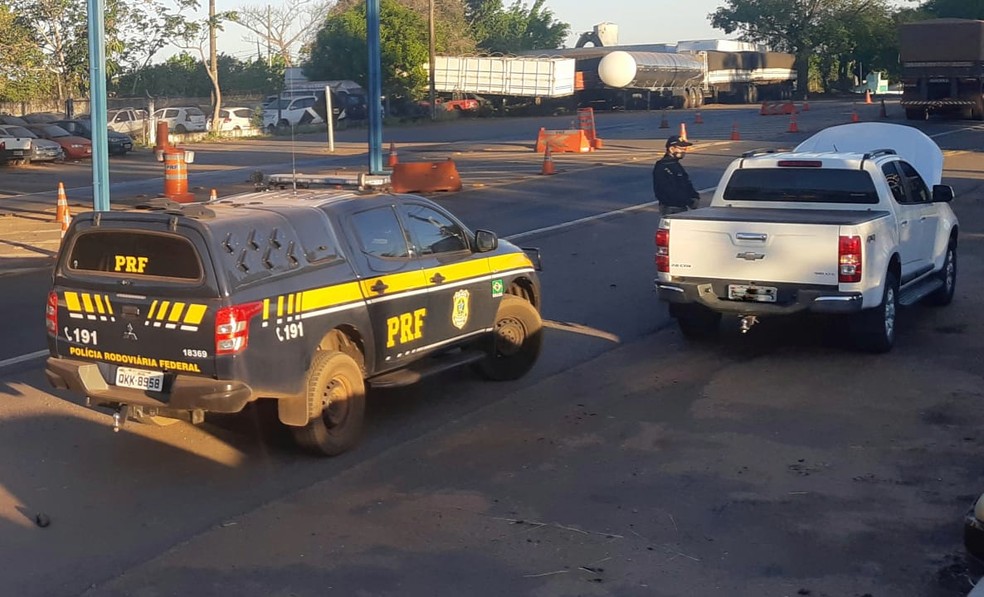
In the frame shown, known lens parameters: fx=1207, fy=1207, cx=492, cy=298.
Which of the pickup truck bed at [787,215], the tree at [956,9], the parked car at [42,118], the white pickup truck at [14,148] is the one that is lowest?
the pickup truck bed at [787,215]

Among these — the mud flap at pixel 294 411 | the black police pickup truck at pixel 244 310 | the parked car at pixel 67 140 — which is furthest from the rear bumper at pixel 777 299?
the parked car at pixel 67 140

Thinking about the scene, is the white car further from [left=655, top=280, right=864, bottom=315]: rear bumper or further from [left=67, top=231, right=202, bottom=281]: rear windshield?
[left=67, top=231, right=202, bottom=281]: rear windshield

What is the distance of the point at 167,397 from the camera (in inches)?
287

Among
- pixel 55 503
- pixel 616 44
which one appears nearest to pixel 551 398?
pixel 55 503

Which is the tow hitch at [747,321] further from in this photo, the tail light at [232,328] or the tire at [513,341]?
the tail light at [232,328]

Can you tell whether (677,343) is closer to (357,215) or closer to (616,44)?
(357,215)

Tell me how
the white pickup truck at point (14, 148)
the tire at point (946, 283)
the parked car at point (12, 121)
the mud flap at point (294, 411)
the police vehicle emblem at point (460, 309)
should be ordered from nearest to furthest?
the mud flap at point (294, 411) < the police vehicle emblem at point (460, 309) < the tire at point (946, 283) < the white pickup truck at point (14, 148) < the parked car at point (12, 121)

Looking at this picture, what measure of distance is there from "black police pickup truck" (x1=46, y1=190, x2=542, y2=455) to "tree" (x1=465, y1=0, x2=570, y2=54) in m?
79.6

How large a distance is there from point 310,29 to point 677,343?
6705 cm

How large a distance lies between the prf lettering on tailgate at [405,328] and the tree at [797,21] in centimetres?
7508

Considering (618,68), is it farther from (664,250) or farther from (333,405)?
(333,405)

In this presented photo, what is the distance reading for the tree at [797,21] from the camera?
80.5 metres

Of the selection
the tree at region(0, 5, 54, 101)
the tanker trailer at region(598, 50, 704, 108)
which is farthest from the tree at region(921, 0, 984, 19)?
the tree at region(0, 5, 54, 101)

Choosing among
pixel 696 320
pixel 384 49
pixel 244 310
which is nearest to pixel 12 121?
pixel 384 49
